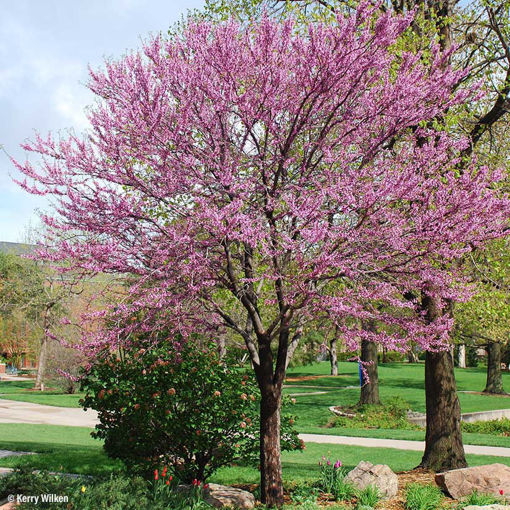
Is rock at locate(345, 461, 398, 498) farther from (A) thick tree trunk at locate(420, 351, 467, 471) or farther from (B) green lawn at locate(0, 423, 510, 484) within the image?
(A) thick tree trunk at locate(420, 351, 467, 471)

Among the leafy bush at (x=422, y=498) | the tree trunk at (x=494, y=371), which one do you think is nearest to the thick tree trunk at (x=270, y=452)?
the leafy bush at (x=422, y=498)

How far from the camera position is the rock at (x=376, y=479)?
746cm

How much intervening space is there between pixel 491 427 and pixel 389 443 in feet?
18.5

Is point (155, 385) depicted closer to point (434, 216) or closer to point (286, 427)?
point (286, 427)

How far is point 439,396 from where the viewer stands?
9.70m

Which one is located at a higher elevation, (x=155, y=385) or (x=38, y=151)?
(x=38, y=151)

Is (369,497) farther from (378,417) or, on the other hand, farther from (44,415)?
(44,415)

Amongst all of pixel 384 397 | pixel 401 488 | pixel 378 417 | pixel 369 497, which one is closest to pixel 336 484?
pixel 369 497

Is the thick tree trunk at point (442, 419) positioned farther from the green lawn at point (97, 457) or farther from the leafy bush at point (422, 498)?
the leafy bush at point (422, 498)

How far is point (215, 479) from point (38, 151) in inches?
236

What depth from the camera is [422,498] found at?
6887 millimetres

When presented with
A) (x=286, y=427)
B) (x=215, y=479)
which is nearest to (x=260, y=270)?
(x=286, y=427)

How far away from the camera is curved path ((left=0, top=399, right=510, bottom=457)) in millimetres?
14008

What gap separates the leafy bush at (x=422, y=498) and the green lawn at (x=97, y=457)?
204cm
